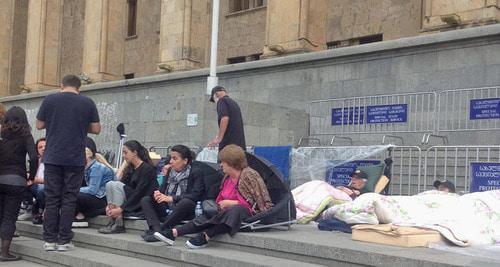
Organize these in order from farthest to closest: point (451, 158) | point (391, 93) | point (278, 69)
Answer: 1. point (278, 69)
2. point (391, 93)
3. point (451, 158)

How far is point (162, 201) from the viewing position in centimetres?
759

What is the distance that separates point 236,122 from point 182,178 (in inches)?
54.0

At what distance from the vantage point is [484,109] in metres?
11.0

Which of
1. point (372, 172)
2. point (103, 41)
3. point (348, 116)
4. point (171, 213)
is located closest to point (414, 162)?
point (372, 172)

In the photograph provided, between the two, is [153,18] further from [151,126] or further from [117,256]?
[117,256]

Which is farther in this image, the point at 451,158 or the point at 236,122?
the point at 451,158

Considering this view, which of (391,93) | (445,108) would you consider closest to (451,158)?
(445,108)

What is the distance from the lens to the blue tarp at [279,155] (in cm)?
1134

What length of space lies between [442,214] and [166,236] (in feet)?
10.1

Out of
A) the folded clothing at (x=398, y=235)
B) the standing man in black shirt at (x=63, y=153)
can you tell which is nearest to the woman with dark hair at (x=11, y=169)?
the standing man in black shirt at (x=63, y=153)

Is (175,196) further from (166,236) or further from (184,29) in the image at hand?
(184,29)

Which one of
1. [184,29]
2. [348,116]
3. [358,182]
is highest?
[184,29]

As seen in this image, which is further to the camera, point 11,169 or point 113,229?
point 113,229

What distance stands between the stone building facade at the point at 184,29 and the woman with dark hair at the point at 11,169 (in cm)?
891
